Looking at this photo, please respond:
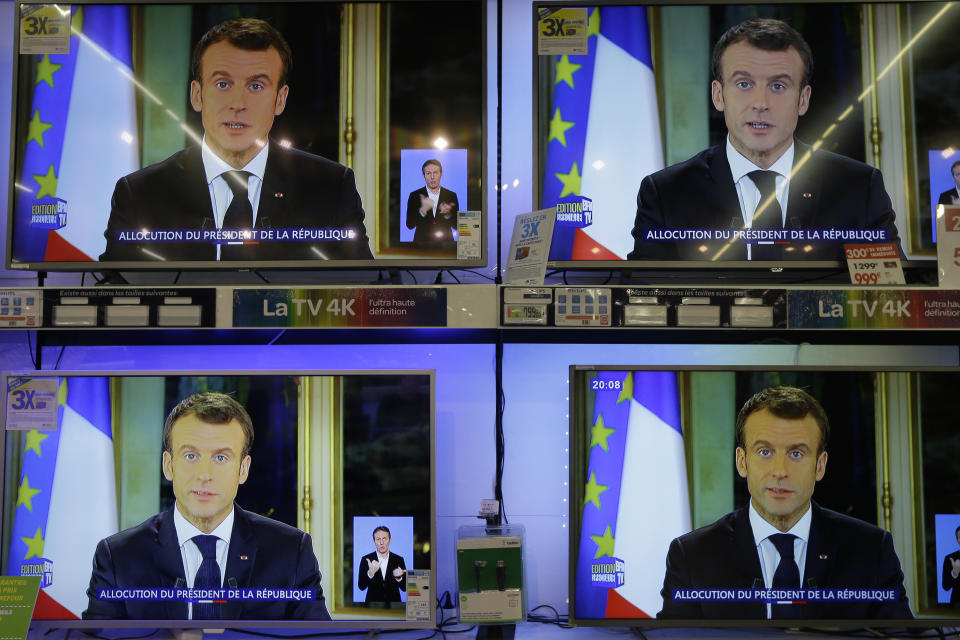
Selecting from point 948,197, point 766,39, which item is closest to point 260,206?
point 766,39

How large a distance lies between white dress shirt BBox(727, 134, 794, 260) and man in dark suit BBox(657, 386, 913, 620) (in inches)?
23.9

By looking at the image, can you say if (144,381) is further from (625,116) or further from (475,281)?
(625,116)

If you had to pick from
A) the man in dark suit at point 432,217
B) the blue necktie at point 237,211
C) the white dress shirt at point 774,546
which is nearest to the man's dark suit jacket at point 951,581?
the white dress shirt at point 774,546

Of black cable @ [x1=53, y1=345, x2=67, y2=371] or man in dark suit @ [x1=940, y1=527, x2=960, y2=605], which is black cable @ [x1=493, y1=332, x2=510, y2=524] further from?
black cable @ [x1=53, y1=345, x2=67, y2=371]

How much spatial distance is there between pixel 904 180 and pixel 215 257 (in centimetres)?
214

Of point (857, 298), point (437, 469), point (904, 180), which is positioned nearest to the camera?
point (857, 298)

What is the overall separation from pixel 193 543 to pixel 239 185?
3.63 ft

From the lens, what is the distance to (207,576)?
7.14ft

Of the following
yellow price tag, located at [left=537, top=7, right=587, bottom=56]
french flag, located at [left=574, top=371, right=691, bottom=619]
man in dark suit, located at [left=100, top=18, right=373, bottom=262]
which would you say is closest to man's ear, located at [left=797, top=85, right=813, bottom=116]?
yellow price tag, located at [left=537, top=7, right=587, bottom=56]

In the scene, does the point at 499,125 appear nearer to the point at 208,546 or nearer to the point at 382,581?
the point at 382,581

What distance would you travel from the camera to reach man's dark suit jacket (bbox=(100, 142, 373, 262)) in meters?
2.31

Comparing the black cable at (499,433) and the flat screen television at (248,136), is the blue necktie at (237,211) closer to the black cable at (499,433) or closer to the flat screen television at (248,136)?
the flat screen television at (248,136)

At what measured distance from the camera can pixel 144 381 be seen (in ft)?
7.32

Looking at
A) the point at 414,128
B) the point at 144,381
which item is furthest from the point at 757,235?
the point at 144,381
